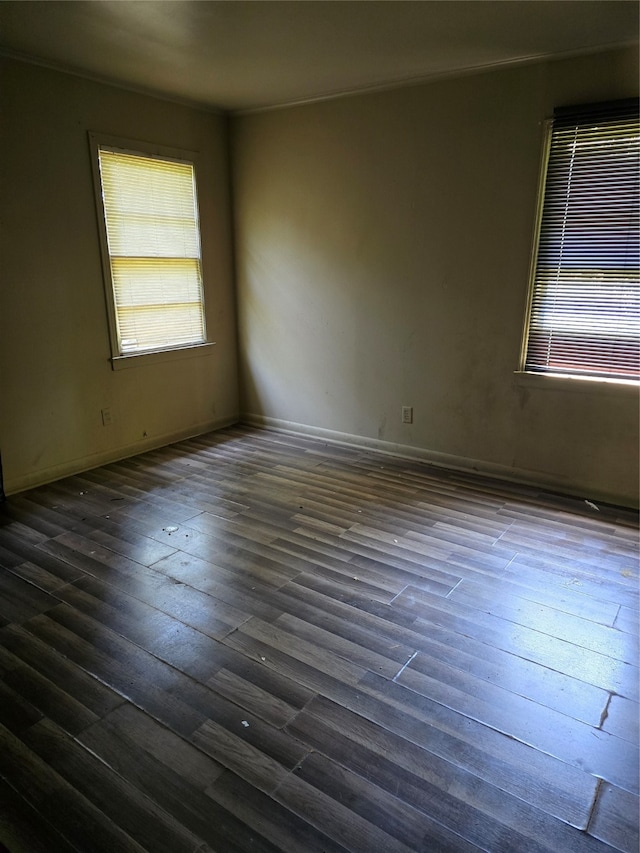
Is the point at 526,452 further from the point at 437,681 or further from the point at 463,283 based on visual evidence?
the point at 437,681

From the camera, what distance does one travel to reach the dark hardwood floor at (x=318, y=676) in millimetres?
1462

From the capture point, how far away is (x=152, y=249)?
411 centimetres

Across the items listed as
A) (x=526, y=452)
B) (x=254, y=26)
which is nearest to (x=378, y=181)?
(x=254, y=26)

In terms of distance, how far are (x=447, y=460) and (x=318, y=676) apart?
2330 mm

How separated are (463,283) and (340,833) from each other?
3147 millimetres

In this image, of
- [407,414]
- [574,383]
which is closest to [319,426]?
[407,414]

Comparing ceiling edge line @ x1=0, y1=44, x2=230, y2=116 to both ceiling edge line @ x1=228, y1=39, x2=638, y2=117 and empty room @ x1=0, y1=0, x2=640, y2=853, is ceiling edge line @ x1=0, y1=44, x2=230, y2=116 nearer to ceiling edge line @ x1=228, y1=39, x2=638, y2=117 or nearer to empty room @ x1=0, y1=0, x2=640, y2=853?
empty room @ x1=0, y1=0, x2=640, y2=853

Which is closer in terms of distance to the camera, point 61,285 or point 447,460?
point 61,285

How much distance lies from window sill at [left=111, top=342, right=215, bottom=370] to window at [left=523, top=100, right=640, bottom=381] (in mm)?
2623

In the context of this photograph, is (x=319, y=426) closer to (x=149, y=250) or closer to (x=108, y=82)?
(x=149, y=250)

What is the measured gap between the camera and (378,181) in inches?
151

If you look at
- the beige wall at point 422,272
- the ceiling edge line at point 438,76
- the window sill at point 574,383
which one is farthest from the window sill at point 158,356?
the window sill at point 574,383

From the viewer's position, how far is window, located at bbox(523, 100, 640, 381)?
9.80 ft

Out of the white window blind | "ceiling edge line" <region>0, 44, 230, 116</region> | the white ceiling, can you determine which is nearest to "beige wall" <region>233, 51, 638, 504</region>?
the white ceiling
